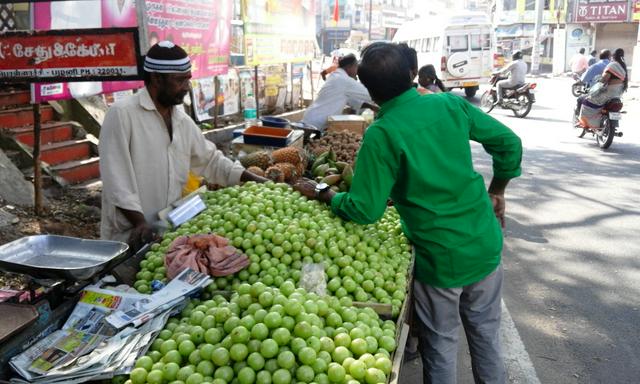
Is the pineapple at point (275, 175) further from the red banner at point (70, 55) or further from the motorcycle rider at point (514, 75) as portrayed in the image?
the motorcycle rider at point (514, 75)

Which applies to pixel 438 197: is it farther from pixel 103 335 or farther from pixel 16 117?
pixel 16 117

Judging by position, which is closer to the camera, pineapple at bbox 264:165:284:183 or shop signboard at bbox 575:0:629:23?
pineapple at bbox 264:165:284:183

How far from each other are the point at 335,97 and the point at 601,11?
3310cm

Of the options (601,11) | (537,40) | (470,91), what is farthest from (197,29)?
(601,11)

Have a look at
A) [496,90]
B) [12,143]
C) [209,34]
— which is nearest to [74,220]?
[12,143]

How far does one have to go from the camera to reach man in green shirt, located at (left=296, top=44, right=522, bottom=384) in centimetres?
241

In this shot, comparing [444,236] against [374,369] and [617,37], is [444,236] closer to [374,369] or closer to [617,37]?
[374,369]

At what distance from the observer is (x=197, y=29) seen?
796cm

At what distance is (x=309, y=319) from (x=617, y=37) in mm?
39103

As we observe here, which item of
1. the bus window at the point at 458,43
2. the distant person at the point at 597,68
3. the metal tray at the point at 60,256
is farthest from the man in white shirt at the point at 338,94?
the bus window at the point at 458,43

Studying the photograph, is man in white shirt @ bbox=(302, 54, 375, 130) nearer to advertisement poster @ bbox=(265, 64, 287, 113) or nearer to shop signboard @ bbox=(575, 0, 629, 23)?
advertisement poster @ bbox=(265, 64, 287, 113)

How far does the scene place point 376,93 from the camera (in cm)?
250

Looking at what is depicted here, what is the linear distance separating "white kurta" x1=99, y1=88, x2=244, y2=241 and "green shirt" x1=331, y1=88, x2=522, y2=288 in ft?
4.03

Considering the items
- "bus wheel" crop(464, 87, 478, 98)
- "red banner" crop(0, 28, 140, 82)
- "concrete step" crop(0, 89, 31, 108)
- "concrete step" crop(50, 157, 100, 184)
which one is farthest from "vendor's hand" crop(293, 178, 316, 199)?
"bus wheel" crop(464, 87, 478, 98)
